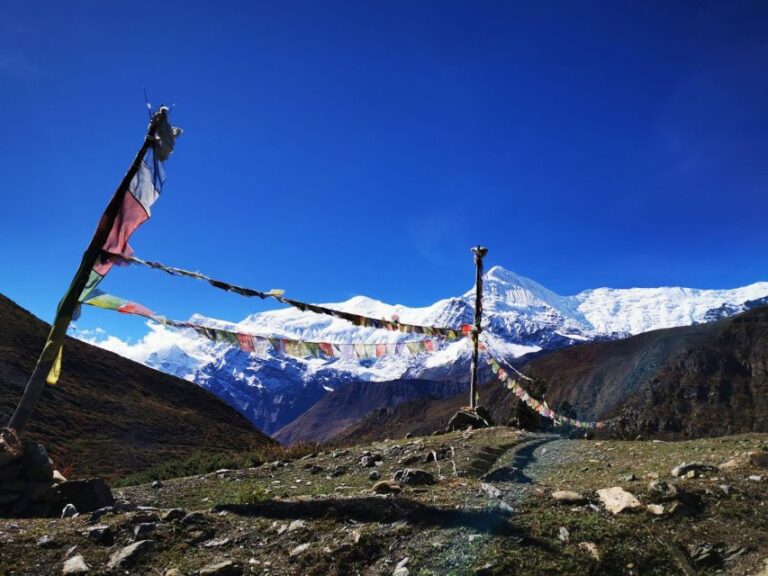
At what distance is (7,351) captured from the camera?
30047 millimetres

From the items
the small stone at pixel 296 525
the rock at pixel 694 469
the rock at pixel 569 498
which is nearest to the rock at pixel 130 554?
the small stone at pixel 296 525

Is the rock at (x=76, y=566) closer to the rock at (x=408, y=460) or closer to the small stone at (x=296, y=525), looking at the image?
the small stone at (x=296, y=525)

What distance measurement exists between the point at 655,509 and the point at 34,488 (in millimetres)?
9195

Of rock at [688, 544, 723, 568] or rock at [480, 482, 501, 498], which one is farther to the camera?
rock at [480, 482, 501, 498]

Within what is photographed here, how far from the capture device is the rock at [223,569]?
18.2 ft

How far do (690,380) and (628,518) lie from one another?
13130cm

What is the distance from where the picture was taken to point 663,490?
729cm

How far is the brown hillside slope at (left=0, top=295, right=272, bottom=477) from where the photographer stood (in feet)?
77.2

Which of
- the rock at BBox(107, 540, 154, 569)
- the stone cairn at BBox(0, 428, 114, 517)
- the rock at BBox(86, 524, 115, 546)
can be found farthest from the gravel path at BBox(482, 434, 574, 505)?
the stone cairn at BBox(0, 428, 114, 517)

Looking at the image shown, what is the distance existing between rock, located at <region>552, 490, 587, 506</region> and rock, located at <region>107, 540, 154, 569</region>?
5.17 m

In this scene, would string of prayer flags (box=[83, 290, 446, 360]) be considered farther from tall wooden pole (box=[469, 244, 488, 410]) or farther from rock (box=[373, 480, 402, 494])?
tall wooden pole (box=[469, 244, 488, 410])

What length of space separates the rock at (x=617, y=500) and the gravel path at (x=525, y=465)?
1073mm

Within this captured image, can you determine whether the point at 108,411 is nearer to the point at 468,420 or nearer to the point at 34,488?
the point at 468,420

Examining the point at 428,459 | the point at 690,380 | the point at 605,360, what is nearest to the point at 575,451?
the point at 428,459
